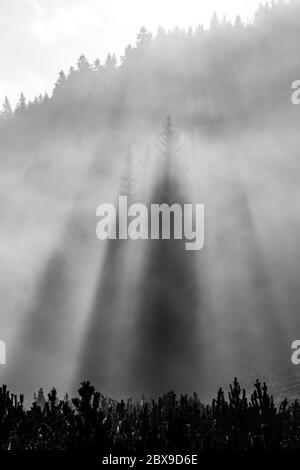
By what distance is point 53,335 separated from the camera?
70500 mm

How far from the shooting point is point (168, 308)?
71.4 m

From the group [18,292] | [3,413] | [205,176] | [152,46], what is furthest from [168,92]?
[3,413]

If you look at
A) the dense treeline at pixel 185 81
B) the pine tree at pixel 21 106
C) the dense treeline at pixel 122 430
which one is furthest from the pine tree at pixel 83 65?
the dense treeline at pixel 122 430

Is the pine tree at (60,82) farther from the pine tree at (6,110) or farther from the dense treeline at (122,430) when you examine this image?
the dense treeline at (122,430)

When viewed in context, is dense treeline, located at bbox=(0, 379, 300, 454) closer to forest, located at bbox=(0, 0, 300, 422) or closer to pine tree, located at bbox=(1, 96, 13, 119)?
forest, located at bbox=(0, 0, 300, 422)

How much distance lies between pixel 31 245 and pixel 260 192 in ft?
146

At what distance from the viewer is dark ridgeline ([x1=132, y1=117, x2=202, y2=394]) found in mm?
59406

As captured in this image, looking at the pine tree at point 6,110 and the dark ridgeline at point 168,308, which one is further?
the pine tree at point 6,110

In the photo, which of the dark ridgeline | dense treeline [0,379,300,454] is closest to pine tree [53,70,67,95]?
the dark ridgeline

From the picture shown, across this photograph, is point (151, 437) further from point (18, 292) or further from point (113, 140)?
point (113, 140)

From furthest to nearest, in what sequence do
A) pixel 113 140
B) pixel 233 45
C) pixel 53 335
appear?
1. pixel 233 45
2. pixel 113 140
3. pixel 53 335

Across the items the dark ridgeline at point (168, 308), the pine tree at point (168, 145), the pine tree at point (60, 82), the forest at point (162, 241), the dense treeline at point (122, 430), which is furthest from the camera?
the pine tree at point (60, 82)

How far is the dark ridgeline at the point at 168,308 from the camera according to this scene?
195 ft

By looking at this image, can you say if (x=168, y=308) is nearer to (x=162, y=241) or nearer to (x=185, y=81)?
(x=162, y=241)
